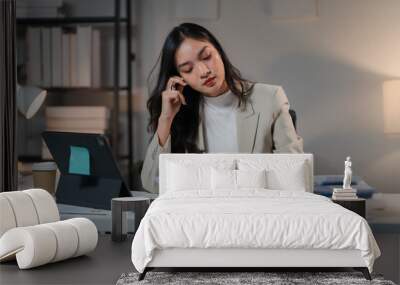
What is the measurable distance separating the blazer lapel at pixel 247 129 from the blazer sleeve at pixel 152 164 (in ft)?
1.91

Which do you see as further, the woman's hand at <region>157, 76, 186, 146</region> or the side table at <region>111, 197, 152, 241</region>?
the woman's hand at <region>157, 76, 186, 146</region>

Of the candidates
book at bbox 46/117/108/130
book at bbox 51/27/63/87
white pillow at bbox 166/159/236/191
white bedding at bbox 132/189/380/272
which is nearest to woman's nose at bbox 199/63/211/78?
white pillow at bbox 166/159/236/191

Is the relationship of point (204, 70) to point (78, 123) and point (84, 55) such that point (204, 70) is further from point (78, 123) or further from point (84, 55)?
point (78, 123)

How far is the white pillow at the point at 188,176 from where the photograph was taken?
5625 mm

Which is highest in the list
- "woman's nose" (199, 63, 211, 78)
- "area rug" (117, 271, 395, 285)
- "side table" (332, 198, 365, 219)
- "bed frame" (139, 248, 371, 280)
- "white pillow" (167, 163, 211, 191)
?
"woman's nose" (199, 63, 211, 78)

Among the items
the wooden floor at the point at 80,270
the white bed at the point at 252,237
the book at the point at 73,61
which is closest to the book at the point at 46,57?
the book at the point at 73,61

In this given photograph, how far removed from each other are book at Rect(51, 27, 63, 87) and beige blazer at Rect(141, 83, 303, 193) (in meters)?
1.01

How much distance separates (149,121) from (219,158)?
Answer: 0.71 metres

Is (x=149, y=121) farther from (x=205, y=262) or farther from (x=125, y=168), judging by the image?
(x=205, y=262)

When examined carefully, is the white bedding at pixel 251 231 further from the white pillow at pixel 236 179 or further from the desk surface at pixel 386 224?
the desk surface at pixel 386 224

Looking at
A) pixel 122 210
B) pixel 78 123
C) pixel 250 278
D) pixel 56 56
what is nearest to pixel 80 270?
pixel 122 210

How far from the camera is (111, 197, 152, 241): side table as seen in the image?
5.62 metres

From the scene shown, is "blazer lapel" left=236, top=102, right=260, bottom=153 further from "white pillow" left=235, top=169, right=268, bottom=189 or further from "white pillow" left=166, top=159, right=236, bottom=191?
"white pillow" left=235, top=169, right=268, bottom=189

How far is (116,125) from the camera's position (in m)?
6.37
